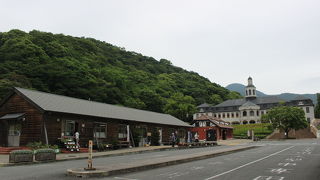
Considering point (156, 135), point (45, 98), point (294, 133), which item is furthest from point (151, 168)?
point (294, 133)

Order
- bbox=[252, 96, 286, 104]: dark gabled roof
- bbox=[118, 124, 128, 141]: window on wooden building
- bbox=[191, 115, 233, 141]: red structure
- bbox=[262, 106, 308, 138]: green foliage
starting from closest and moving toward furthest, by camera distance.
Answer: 1. bbox=[118, 124, 128, 141]: window on wooden building
2. bbox=[262, 106, 308, 138]: green foliage
3. bbox=[191, 115, 233, 141]: red structure
4. bbox=[252, 96, 286, 104]: dark gabled roof

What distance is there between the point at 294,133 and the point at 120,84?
161 feet

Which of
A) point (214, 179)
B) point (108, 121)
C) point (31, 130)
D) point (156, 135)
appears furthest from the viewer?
point (156, 135)

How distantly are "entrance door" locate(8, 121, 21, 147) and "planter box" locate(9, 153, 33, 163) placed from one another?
9.85m

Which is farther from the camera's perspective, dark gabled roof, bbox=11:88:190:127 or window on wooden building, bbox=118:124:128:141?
window on wooden building, bbox=118:124:128:141

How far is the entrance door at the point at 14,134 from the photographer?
26938 millimetres

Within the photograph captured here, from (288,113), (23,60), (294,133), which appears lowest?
(294,133)

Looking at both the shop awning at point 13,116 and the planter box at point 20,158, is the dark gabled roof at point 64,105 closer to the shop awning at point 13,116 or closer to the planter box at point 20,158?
the shop awning at point 13,116

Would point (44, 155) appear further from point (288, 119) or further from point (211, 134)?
point (288, 119)

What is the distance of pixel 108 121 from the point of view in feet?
107

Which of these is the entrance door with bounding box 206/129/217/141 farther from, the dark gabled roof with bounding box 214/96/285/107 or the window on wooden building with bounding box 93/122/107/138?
the dark gabled roof with bounding box 214/96/285/107

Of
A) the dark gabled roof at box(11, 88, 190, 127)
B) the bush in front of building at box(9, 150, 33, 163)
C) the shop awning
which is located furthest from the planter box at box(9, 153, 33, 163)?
the shop awning

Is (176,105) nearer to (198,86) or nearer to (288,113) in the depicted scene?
(288,113)

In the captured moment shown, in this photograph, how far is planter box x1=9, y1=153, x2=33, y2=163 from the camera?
1717 centimetres
